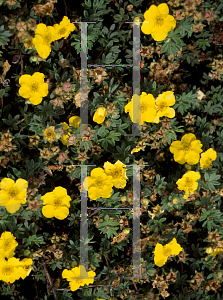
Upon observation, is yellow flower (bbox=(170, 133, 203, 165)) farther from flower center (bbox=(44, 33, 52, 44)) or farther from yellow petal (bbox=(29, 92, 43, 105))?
flower center (bbox=(44, 33, 52, 44))

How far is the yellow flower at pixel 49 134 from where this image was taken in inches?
106

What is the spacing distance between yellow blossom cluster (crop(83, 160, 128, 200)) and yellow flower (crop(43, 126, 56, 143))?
0.48m

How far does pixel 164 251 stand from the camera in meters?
2.92

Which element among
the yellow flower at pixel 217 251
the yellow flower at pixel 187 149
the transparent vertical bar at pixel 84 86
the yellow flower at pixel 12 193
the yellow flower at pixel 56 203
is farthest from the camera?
the yellow flower at pixel 217 251

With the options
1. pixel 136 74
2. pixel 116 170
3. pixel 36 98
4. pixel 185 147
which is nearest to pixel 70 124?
pixel 36 98

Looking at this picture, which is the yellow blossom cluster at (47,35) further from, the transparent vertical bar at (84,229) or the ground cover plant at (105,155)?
the transparent vertical bar at (84,229)

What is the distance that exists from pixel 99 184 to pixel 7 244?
983 millimetres

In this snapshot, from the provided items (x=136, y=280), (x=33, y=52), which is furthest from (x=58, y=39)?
(x=136, y=280)

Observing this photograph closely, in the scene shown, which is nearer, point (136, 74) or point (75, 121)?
point (75, 121)

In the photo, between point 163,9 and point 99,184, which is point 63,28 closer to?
point 163,9

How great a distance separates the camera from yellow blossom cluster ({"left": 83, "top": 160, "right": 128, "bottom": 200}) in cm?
274

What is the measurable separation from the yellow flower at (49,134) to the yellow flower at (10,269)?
1.11m

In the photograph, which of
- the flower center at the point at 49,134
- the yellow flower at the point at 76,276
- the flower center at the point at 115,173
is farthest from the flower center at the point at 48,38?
the yellow flower at the point at 76,276

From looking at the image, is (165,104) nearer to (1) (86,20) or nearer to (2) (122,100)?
(2) (122,100)
